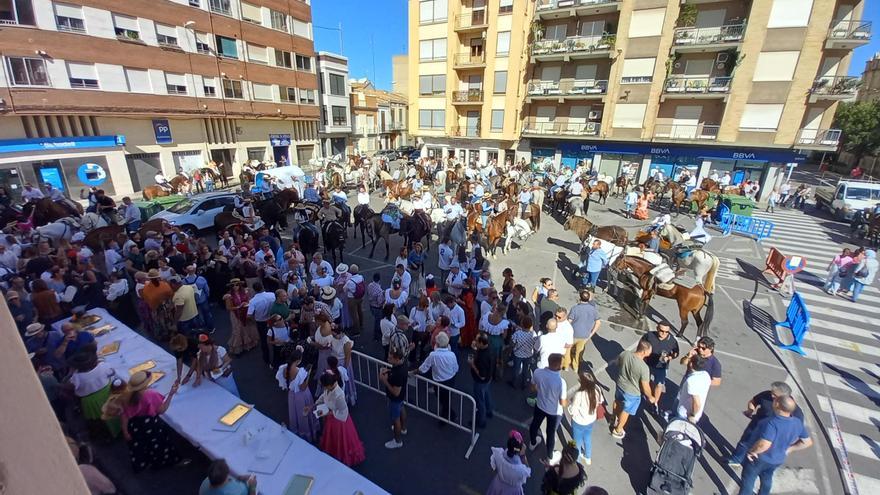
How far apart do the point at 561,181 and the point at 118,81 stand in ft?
85.3

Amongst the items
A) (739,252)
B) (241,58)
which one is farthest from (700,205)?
(241,58)

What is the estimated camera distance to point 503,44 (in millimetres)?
30984

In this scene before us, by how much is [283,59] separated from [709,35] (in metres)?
31.5

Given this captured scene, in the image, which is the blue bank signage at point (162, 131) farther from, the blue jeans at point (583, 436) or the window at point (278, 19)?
the blue jeans at point (583, 436)

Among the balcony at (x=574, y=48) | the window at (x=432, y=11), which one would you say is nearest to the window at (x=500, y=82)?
the balcony at (x=574, y=48)

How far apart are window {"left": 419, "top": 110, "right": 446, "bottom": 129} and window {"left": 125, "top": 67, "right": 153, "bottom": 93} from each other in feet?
69.1

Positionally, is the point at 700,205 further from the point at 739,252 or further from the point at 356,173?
the point at 356,173

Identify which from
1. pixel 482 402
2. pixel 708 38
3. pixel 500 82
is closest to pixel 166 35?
pixel 500 82

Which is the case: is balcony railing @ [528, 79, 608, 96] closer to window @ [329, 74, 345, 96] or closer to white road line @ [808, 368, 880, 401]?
window @ [329, 74, 345, 96]

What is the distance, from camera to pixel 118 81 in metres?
21.8

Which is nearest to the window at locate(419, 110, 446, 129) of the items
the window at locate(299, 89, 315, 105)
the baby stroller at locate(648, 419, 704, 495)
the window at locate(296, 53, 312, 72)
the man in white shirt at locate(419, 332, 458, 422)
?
the window at locate(299, 89, 315, 105)

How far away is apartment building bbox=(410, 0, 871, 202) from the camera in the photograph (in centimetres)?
2275

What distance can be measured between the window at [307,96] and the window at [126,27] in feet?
41.7

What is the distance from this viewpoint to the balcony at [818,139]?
23.0 m
